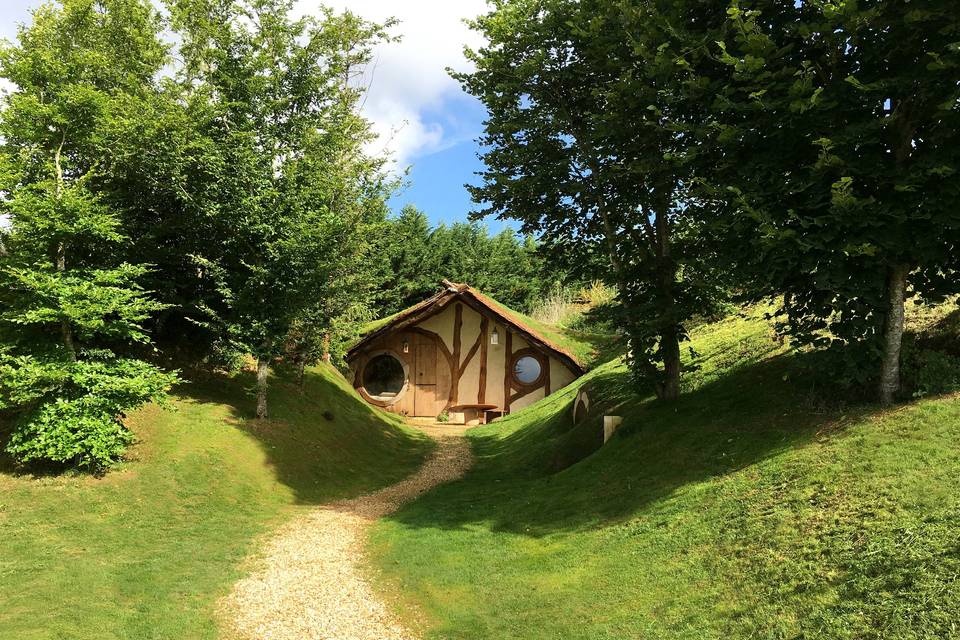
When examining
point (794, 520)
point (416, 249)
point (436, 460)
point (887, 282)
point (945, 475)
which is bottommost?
point (436, 460)

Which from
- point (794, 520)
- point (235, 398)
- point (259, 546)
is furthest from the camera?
point (235, 398)

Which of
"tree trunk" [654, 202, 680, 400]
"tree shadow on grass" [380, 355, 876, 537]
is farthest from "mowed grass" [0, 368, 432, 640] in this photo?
"tree trunk" [654, 202, 680, 400]

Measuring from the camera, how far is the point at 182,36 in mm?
16984

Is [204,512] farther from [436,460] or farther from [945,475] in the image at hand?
[945,475]

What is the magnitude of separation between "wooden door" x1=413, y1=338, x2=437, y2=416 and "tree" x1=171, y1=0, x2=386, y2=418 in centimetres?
1129

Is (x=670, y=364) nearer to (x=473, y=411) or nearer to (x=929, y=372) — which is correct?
(x=929, y=372)

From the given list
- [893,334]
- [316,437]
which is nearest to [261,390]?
[316,437]

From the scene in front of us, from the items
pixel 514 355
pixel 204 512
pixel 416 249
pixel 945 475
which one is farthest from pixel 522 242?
pixel 945 475

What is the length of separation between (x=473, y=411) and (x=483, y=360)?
2.62 meters

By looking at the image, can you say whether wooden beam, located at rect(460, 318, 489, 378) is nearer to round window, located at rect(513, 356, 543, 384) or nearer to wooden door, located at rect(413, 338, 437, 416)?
wooden door, located at rect(413, 338, 437, 416)

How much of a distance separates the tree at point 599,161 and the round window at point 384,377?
55.8ft

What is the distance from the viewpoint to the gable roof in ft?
88.5

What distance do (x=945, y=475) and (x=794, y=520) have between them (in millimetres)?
1575

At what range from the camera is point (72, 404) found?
1103 centimetres
